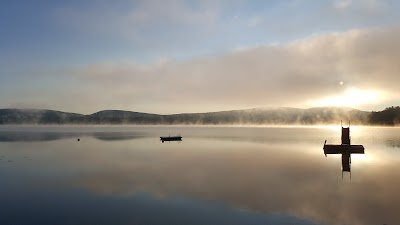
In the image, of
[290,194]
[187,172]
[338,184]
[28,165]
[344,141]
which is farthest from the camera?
[344,141]

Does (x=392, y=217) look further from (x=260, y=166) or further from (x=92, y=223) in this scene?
(x=260, y=166)

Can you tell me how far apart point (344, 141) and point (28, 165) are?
230 feet

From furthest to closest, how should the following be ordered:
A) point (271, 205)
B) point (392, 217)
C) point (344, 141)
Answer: point (344, 141)
point (271, 205)
point (392, 217)

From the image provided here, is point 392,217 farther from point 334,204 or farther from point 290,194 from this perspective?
point 290,194

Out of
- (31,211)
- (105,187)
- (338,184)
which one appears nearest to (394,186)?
Answer: (338,184)

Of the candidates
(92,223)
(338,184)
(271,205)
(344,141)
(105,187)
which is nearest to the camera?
(92,223)

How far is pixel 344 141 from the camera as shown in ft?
268

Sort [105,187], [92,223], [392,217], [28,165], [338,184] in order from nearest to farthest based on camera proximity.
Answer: [92,223]
[392,217]
[105,187]
[338,184]
[28,165]

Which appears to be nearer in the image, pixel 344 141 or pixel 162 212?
pixel 162 212

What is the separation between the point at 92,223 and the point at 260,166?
36.0 metres

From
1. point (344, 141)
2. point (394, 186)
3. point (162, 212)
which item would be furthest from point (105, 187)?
point (344, 141)

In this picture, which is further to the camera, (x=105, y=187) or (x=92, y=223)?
(x=105, y=187)

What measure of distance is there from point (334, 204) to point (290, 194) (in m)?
4.75

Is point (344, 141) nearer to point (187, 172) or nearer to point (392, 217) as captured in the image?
point (187, 172)
